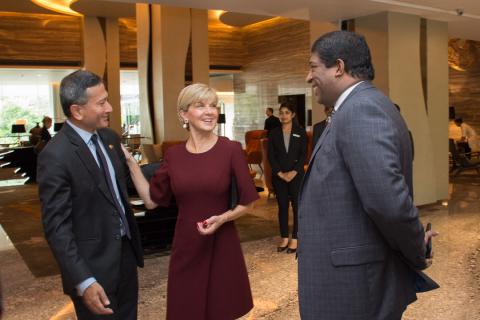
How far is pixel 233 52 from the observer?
1988 cm

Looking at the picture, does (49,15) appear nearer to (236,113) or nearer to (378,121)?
(236,113)

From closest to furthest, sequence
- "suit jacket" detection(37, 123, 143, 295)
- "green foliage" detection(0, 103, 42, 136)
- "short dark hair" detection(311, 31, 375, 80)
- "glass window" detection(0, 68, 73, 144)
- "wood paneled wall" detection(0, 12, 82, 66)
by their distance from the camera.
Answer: "short dark hair" detection(311, 31, 375, 80), "suit jacket" detection(37, 123, 143, 295), "wood paneled wall" detection(0, 12, 82, 66), "glass window" detection(0, 68, 73, 144), "green foliage" detection(0, 103, 42, 136)

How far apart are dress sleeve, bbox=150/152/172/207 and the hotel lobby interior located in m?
1.66

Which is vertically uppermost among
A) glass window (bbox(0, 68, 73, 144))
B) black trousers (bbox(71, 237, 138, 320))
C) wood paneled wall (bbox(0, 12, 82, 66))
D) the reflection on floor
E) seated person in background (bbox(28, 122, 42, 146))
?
wood paneled wall (bbox(0, 12, 82, 66))

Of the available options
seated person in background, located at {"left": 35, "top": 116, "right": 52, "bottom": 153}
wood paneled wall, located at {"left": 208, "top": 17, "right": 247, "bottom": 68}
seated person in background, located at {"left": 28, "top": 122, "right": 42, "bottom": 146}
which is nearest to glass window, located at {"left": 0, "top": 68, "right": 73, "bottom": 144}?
seated person in background, located at {"left": 28, "top": 122, "right": 42, "bottom": 146}

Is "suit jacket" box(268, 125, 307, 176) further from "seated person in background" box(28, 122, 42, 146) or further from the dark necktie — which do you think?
"seated person in background" box(28, 122, 42, 146)

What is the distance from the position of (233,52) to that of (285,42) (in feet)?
8.58

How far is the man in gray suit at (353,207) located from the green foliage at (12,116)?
24.6m

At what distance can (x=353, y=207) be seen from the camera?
190 cm

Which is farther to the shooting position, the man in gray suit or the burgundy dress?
the burgundy dress

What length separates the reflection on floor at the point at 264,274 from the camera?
4.27 m

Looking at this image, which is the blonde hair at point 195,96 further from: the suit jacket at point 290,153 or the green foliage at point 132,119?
the green foliage at point 132,119

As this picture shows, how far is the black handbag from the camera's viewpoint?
9.22 ft

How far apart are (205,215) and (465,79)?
1493cm
